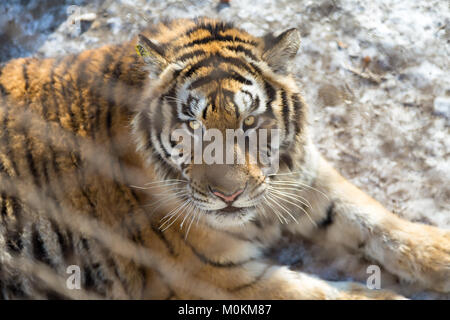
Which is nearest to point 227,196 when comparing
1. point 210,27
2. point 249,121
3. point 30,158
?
point 249,121

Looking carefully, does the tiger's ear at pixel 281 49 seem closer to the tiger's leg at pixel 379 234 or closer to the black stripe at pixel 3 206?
the tiger's leg at pixel 379 234

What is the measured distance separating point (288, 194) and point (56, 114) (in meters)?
0.98

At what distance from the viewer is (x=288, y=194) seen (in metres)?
2.05

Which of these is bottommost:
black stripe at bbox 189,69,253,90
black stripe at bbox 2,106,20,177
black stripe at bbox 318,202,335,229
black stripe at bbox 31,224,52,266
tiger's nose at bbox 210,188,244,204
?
black stripe at bbox 31,224,52,266

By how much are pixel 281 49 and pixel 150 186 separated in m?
0.72

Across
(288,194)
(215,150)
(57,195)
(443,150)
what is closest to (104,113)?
(57,195)

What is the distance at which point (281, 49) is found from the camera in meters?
1.82

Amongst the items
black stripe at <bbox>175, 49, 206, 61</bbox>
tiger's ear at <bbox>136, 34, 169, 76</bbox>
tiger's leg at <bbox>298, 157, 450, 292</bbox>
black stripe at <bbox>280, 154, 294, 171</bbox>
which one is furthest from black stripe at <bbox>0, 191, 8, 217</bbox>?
tiger's leg at <bbox>298, 157, 450, 292</bbox>

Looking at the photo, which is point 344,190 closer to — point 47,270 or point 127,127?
point 127,127

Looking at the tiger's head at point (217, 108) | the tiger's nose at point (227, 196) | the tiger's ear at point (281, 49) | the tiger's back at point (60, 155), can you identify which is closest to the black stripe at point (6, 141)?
the tiger's back at point (60, 155)

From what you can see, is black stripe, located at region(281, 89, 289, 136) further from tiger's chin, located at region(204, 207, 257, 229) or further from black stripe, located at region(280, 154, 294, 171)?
tiger's chin, located at region(204, 207, 257, 229)

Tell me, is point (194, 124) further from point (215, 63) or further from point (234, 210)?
point (234, 210)

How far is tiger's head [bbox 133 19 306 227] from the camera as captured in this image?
5.55 feet

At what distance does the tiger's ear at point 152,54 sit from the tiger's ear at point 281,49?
14.8 inches
